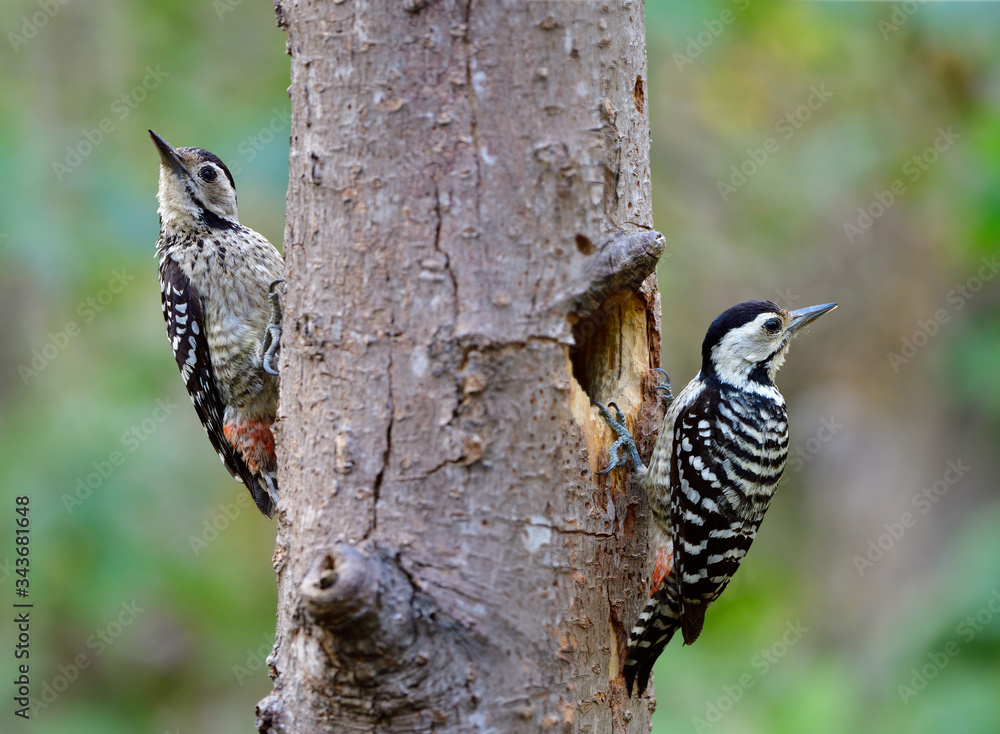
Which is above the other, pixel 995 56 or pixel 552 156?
pixel 995 56

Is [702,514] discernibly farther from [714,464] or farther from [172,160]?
[172,160]

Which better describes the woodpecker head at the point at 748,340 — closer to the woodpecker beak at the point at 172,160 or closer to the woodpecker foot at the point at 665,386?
the woodpecker foot at the point at 665,386

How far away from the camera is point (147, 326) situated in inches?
248

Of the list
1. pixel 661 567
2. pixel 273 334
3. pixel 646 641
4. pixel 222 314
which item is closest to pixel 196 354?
pixel 222 314

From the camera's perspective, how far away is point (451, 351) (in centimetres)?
235

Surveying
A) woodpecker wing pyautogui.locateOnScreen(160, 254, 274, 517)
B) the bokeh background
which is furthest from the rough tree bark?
the bokeh background

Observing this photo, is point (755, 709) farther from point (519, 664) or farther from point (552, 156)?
point (552, 156)

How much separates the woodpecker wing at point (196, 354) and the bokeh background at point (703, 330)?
3.06ft

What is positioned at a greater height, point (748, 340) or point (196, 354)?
point (196, 354)

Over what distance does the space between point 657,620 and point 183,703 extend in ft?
15.8

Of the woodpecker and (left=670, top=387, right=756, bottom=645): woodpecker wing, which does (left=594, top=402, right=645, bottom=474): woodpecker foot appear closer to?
(left=670, top=387, right=756, bottom=645): woodpecker wing

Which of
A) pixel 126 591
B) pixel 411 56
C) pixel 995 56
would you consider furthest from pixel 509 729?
pixel 995 56

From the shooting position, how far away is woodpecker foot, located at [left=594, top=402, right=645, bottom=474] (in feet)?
8.77

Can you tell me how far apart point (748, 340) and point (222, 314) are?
2304 millimetres
